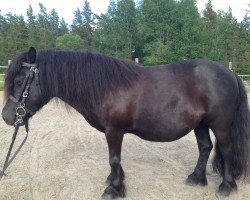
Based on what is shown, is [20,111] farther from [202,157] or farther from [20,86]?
[202,157]

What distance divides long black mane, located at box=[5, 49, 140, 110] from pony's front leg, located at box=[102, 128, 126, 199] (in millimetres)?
436

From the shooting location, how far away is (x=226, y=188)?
379 cm

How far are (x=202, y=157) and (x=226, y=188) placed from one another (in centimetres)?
57

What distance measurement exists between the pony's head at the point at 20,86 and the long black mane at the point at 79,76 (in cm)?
6

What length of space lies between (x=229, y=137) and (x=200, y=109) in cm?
56

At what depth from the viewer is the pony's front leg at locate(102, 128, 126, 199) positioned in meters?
3.58

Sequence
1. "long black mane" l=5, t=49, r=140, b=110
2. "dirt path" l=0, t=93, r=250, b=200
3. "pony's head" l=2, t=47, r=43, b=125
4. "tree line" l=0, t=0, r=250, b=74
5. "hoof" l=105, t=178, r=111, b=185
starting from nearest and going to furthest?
"pony's head" l=2, t=47, r=43, b=125 → "long black mane" l=5, t=49, r=140, b=110 → "dirt path" l=0, t=93, r=250, b=200 → "hoof" l=105, t=178, r=111, b=185 → "tree line" l=0, t=0, r=250, b=74

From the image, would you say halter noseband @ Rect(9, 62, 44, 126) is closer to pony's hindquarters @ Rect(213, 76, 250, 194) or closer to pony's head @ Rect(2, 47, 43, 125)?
pony's head @ Rect(2, 47, 43, 125)

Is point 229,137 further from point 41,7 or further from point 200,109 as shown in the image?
point 41,7

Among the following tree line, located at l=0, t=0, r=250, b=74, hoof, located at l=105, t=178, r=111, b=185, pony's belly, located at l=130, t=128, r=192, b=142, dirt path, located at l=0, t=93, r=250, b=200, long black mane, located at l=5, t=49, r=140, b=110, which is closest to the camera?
long black mane, located at l=5, t=49, r=140, b=110

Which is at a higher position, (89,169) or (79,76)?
(79,76)

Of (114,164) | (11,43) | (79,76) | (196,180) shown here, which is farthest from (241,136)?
(11,43)

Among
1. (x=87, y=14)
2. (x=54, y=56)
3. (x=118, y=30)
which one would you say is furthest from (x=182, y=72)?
(x=87, y=14)

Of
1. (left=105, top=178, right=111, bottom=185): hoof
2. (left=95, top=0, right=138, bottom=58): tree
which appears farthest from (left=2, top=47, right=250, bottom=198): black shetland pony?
(left=95, top=0, right=138, bottom=58): tree
